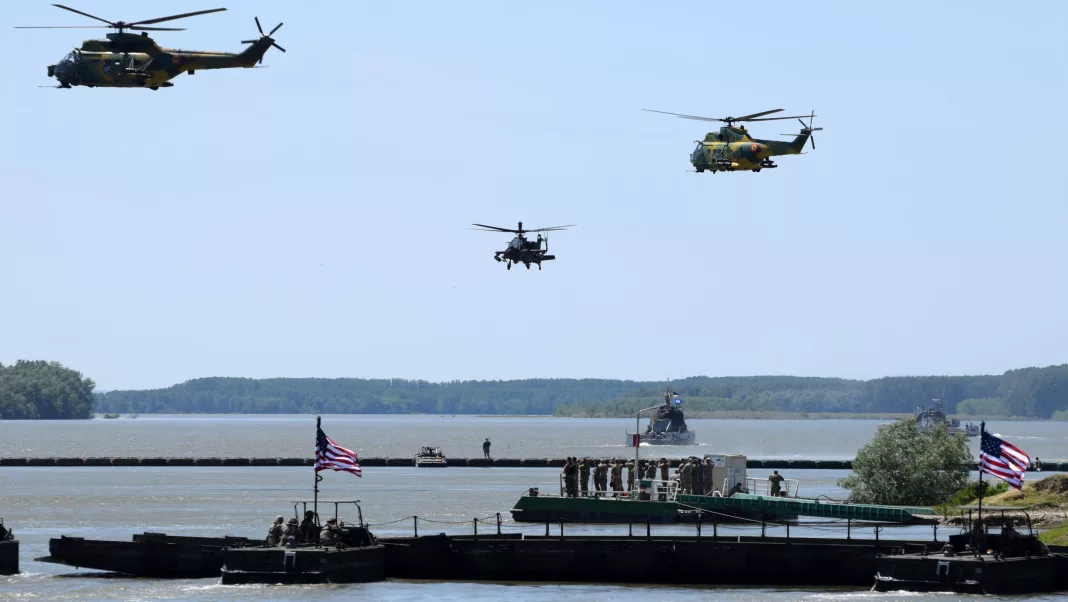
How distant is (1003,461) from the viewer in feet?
147

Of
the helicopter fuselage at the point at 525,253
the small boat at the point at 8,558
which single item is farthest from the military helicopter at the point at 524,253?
the small boat at the point at 8,558

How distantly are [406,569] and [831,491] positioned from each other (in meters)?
47.6

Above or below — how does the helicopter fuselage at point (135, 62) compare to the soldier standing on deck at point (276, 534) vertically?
above

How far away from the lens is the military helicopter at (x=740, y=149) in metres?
76.1

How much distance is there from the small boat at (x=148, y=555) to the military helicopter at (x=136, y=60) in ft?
62.2

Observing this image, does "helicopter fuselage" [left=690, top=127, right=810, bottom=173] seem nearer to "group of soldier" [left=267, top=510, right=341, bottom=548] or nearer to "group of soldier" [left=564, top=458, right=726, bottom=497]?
"group of soldier" [left=564, top=458, right=726, bottom=497]

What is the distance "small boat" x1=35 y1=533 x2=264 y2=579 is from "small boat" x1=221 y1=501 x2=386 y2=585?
3430 mm

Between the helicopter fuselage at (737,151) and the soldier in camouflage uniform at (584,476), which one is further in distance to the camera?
the helicopter fuselage at (737,151)

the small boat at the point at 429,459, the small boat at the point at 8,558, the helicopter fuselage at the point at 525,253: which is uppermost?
the helicopter fuselage at the point at 525,253

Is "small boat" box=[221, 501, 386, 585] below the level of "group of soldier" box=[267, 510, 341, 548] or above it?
below

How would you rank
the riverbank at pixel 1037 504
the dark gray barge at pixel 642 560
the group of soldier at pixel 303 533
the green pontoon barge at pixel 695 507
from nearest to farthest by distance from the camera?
the group of soldier at pixel 303 533 → the dark gray barge at pixel 642 560 → the riverbank at pixel 1037 504 → the green pontoon barge at pixel 695 507

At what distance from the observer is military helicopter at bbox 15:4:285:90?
6359 centimetres

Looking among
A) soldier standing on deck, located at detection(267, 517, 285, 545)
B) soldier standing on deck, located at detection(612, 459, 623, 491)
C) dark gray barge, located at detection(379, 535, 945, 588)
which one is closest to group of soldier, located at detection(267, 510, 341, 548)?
soldier standing on deck, located at detection(267, 517, 285, 545)

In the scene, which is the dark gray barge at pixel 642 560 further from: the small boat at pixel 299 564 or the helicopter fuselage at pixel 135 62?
the helicopter fuselage at pixel 135 62
